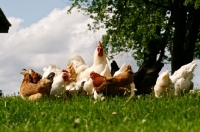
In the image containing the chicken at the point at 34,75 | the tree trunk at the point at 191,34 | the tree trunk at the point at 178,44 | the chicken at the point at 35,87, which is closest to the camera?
the chicken at the point at 35,87

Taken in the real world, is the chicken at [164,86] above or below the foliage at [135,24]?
below

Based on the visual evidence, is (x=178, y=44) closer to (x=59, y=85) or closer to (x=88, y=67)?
(x=88, y=67)

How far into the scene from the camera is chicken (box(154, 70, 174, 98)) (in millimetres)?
10875

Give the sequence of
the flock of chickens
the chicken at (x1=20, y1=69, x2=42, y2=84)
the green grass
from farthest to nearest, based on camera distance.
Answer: the chicken at (x1=20, y1=69, x2=42, y2=84)
the flock of chickens
the green grass

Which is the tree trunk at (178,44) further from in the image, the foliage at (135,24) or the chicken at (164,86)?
the chicken at (164,86)

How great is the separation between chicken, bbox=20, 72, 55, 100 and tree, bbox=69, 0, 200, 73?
972 centimetres

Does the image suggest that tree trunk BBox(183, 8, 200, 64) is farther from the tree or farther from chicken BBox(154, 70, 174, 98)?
chicken BBox(154, 70, 174, 98)

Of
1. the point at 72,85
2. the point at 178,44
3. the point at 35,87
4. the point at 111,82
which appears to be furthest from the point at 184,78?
the point at 178,44

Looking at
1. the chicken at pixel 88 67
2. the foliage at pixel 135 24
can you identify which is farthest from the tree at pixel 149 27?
the chicken at pixel 88 67

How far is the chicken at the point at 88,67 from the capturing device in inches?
472

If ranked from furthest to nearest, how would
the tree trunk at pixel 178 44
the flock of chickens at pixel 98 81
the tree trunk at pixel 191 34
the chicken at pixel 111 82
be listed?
the tree trunk at pixel 191 34
the tree trunk at pixel 178 44
the flock of chickens at pixel 98 81
the chicken at pixel 111 82

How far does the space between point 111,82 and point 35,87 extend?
1.88 m

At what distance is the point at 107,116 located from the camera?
7.70 meters

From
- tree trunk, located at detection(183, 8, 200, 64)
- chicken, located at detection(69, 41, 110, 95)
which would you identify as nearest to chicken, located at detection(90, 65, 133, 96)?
chicken, located at detection(69, 41, 110, 95)
